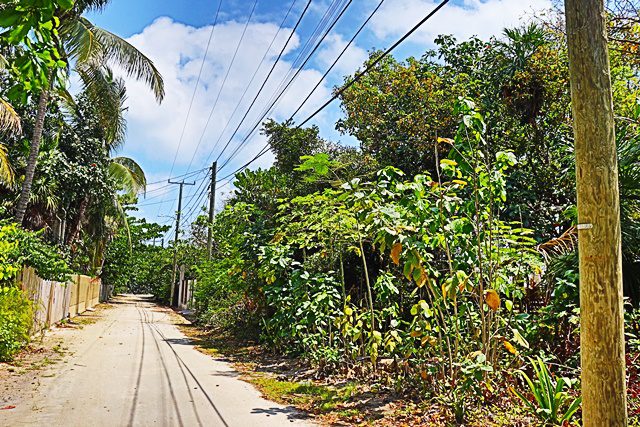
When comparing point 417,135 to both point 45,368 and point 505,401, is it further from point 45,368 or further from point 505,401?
point 45,368

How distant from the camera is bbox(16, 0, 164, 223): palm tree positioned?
1491cm

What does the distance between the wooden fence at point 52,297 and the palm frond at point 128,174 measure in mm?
5174

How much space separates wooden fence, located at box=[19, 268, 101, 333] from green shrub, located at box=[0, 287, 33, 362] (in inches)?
35.8

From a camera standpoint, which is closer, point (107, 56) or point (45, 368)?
point (45, 368)

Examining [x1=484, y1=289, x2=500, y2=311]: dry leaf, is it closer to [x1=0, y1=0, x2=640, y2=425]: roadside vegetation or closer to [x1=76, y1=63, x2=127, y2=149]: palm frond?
[x1=0, y1=0, x2=640, y2=425]: roadside vegetation

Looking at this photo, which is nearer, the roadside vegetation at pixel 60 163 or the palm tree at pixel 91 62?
the roadside vegetation at pixel 60 163

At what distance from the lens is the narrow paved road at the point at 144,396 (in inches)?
247

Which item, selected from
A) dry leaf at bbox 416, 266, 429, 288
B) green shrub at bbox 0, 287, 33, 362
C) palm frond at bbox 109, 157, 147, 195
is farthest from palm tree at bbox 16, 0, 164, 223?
dry leaf at bbox 416, 266, 429, 288

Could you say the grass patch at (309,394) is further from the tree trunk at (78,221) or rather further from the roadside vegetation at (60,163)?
the tree trunk at (78,221)

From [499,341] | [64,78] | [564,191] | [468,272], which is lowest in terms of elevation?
[499,341]

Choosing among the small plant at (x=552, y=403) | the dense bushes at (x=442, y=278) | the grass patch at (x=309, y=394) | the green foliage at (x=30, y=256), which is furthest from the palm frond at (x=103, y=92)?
the small plant at (x=552, y=403)

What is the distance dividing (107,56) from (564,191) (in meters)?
13.6

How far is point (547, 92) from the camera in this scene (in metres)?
11.8

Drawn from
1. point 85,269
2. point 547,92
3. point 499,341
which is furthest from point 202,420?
point 85,269
